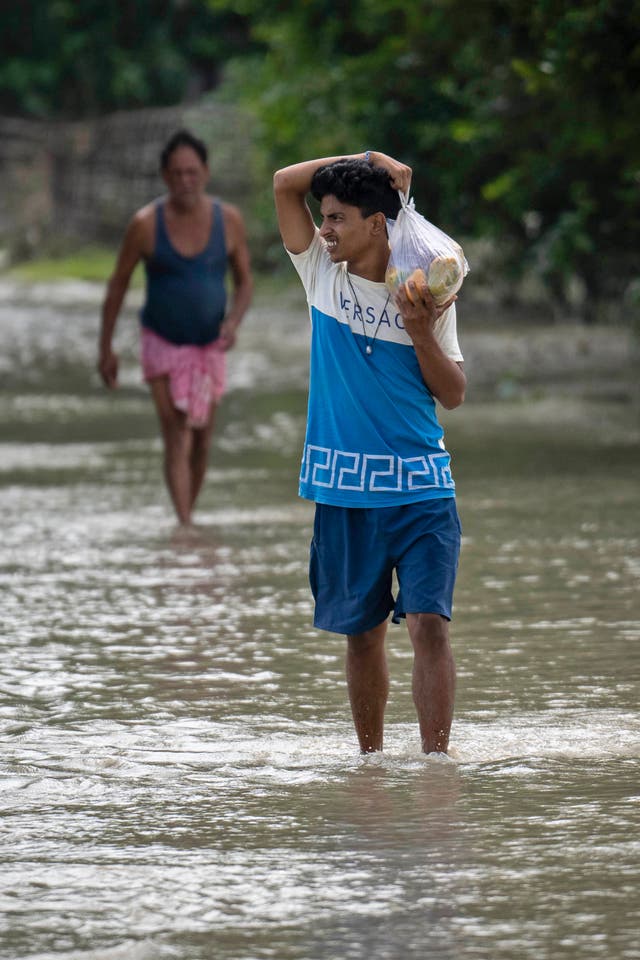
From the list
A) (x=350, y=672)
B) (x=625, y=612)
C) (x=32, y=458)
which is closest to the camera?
(x=350, y=672)

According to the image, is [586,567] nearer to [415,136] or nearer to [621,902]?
[621,902]

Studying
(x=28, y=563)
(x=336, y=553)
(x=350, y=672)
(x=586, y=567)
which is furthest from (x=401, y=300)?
(x=28, y=563)

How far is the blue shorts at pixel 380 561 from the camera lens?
17.1 ft

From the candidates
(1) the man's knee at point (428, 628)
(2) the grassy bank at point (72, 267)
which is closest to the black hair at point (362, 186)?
(1) the man's knee at point (428, 628)

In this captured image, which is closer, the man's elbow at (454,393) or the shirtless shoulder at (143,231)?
the man's elbow at (454,393)

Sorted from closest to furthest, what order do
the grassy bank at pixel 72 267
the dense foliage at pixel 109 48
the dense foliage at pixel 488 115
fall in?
the dense foliage at pixel 488 115
the grassy bank at pixel 72 267
the dense foliage at pixel 109 48

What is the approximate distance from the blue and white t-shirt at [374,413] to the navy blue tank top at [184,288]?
4702 millimetres

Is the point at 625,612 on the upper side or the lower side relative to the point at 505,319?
lower

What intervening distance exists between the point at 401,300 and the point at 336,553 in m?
0.72

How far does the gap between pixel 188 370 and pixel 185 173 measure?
0.96 metres

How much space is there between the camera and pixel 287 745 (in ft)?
18.7

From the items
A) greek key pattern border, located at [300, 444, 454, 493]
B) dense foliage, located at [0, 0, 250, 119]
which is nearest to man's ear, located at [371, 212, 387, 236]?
greek key pattern border, located at [300, 444, 454, 493]

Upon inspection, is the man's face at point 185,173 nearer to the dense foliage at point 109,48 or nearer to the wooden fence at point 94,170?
the wooden fence at point 94,170

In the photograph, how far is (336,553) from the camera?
534cm
